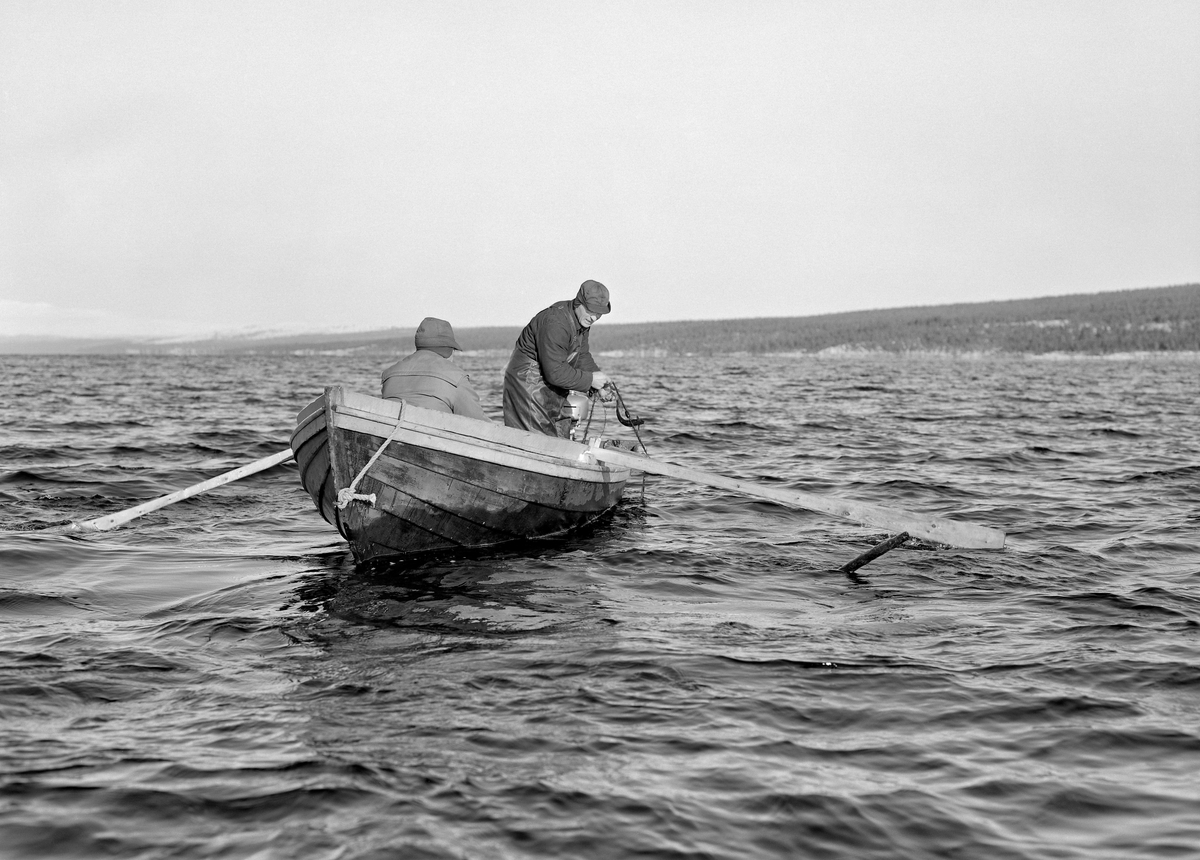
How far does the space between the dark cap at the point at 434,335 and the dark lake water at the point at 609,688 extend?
1899 millimetres

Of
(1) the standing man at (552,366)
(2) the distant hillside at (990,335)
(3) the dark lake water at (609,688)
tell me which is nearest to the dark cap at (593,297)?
(1) the standing man at (552,366)

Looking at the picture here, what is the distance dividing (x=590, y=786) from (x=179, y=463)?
13.2 metres

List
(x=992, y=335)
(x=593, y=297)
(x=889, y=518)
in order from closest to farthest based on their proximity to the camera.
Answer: (x=889, y=518), (x=593, y=297), (x=992, y=335)

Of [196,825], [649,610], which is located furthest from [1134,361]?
[196,825]

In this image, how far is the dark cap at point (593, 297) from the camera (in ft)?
36.7

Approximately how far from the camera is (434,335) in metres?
9.41

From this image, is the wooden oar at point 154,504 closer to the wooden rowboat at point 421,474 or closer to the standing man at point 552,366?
the wooden rowboat at point 421,474

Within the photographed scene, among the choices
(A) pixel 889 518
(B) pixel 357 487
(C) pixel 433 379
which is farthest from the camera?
(C) pixel 433 379

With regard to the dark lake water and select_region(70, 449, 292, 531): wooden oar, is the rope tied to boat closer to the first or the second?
the dark lake water

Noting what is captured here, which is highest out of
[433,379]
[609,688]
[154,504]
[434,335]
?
[434,335]

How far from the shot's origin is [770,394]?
36.3m

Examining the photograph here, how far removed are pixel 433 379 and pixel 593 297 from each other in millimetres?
2460

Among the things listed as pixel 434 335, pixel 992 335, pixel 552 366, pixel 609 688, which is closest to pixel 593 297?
pixel 552 366

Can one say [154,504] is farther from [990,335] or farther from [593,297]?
[990,335]
